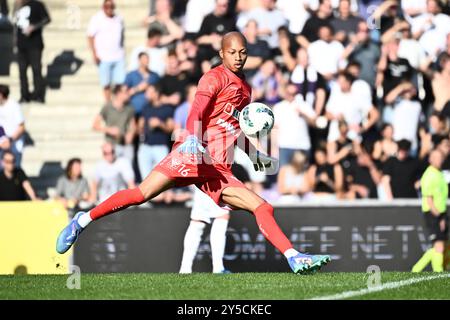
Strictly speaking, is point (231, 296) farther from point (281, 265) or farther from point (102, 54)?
point (102, 54)

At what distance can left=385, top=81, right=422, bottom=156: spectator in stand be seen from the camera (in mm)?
16953

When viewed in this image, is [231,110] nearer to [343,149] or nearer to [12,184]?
[343,149]

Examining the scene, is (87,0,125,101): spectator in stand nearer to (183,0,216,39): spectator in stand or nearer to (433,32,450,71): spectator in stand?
(183,0,216,39): spectator in stand

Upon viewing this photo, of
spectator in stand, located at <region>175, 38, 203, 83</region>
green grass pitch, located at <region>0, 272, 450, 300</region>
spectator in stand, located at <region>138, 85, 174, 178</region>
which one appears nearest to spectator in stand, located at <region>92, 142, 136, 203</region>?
spectator in stand, located at <region>138, 85, 174, 178</region>

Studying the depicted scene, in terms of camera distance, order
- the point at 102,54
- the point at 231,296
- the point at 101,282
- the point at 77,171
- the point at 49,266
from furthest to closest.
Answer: the point at 102,54
the point at 77,171
the point at 49,266
the point at 101,282
the point at 231,296

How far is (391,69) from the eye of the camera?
17.2 meters

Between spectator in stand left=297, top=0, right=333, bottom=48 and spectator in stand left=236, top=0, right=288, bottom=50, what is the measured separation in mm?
374

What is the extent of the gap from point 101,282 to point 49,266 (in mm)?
4798

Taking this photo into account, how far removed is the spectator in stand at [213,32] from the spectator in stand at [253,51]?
34 cm

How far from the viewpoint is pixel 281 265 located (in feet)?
49.3

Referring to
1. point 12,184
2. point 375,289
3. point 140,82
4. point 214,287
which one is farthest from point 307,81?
point 375,289

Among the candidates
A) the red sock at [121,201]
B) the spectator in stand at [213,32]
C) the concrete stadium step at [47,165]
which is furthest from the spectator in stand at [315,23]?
the red sock at [121,201]

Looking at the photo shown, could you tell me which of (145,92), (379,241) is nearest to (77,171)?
(145,92)

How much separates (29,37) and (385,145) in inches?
231
